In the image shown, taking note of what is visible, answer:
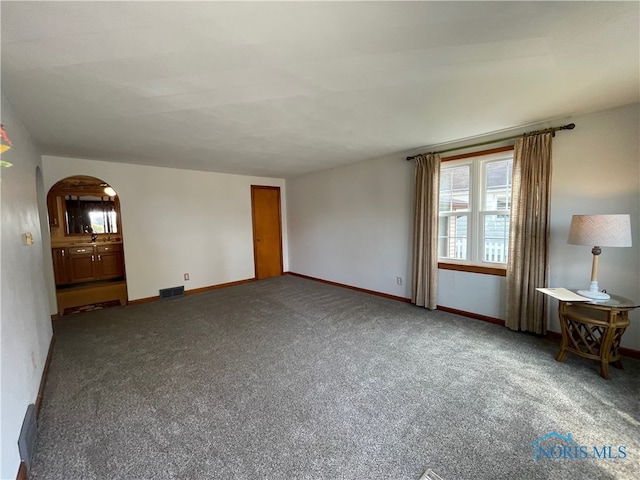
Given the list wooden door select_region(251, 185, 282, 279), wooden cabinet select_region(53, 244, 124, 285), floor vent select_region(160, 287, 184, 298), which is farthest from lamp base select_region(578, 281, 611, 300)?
wooden cabinet select_region(53, 244, 124, 285)

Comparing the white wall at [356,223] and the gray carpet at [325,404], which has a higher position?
the white wall at [356,223]

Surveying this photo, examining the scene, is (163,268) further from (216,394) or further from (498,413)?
(498,413)

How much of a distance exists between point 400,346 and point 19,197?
3611mm

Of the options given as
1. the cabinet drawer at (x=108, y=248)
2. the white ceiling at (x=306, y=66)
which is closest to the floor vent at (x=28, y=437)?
the white ceiling at (x=306, y=66)

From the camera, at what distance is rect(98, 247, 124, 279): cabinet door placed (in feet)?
20.1

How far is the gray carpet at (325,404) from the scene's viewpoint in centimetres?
146

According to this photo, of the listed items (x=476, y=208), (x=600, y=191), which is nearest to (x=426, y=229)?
(x=476, y=208)

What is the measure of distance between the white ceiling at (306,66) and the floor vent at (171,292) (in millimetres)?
2730

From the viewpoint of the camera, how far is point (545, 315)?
286cm

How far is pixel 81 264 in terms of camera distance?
5836mm

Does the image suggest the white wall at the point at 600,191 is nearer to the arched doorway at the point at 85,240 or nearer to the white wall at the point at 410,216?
the white wall at the point at 410,216

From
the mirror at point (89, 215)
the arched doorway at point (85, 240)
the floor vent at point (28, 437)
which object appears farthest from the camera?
the mirror at point (89, 215)

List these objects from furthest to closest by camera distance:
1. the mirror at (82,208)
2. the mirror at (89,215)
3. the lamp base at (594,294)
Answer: the mirror at (89,215) < the mirror at (82,208) < the lamp base at (594,294)

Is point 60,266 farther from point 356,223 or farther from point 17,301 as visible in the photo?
point 356,223
